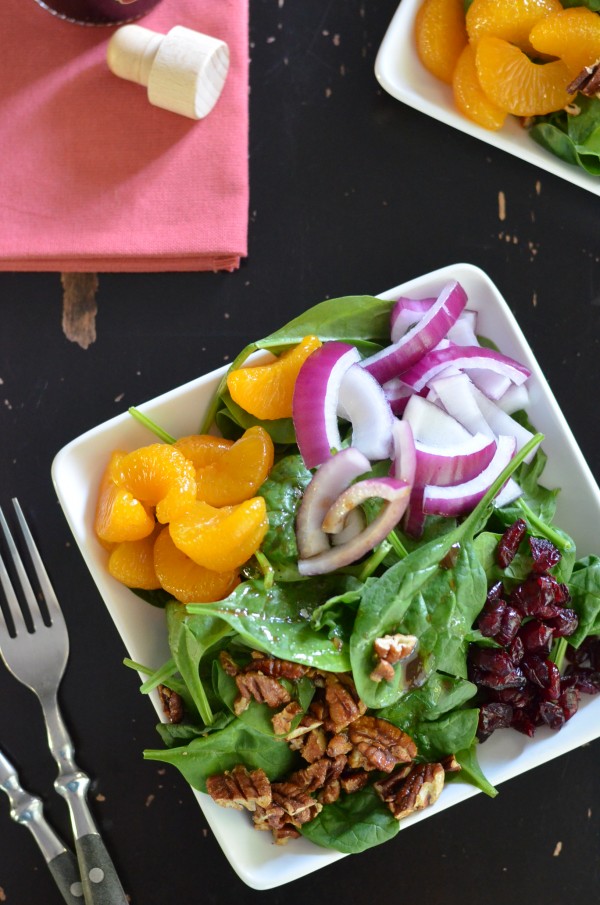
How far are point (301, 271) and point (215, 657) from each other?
33.9 inches

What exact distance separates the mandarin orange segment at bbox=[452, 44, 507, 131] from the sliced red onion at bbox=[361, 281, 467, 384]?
0.41m

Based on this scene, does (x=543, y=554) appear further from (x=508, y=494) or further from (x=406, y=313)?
(x=406, y=313)

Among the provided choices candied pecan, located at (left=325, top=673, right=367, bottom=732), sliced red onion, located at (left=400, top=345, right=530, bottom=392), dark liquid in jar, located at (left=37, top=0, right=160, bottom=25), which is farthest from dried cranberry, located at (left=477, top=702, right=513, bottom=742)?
dark liquid in jar, located at (left=37, top=0, right=160, bottom=25)

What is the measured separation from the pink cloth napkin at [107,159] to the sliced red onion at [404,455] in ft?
1.99

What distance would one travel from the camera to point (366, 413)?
5.02 feet

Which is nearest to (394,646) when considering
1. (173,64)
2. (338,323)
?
(338,323)

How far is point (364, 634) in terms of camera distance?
1387 mm

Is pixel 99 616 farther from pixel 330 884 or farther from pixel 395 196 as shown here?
pixel 395 196

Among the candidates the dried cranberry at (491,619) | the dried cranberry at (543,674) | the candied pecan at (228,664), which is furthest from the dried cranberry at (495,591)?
the candied pecan at (228,664)

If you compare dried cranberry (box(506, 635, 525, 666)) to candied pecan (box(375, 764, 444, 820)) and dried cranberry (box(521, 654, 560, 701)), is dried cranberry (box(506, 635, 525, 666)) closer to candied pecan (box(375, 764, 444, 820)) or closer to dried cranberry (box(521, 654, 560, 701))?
dried cranberry (box(521, 654, 560, 701))

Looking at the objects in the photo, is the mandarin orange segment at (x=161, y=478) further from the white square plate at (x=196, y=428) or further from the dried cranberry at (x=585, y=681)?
the dried cranberry at (x=585, y=681)

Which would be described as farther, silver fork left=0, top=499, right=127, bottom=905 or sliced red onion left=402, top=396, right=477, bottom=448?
silver fork left=0, top=499, right=127, bottom=905

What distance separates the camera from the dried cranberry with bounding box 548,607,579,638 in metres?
1.52

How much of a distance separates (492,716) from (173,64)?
4.54 ft
